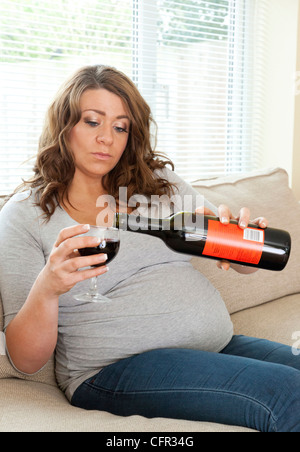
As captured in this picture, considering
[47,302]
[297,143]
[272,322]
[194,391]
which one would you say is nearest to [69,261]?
[47,302]

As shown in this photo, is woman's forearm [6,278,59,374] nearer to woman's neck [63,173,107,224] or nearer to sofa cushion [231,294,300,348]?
woman's neck [63,173,107,224]

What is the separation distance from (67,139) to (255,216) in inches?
32.6

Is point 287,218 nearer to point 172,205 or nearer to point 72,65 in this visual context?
point 172,205

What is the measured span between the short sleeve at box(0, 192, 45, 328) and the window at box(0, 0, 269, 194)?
0.41m

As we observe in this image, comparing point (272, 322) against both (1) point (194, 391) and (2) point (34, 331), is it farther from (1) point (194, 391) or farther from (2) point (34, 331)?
(2) point (34, 331)

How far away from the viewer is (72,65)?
2207mm

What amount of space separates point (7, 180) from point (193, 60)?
1266mm

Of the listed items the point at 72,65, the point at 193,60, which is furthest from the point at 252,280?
the point at 193,60

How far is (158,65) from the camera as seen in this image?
2.53 m

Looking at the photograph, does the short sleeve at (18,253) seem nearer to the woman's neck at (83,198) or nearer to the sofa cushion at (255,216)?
the woman's neck at (83,198)

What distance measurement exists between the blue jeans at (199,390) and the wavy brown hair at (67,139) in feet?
1.51

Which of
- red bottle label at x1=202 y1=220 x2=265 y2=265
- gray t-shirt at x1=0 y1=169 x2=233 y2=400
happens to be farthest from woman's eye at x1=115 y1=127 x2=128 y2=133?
red bottle label at x1=202 y1=220 x2=265 y2=265

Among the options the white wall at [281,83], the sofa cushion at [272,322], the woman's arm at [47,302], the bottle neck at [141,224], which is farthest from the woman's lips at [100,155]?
the white wall at [281,83]

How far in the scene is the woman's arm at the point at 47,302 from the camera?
0.94 meters
